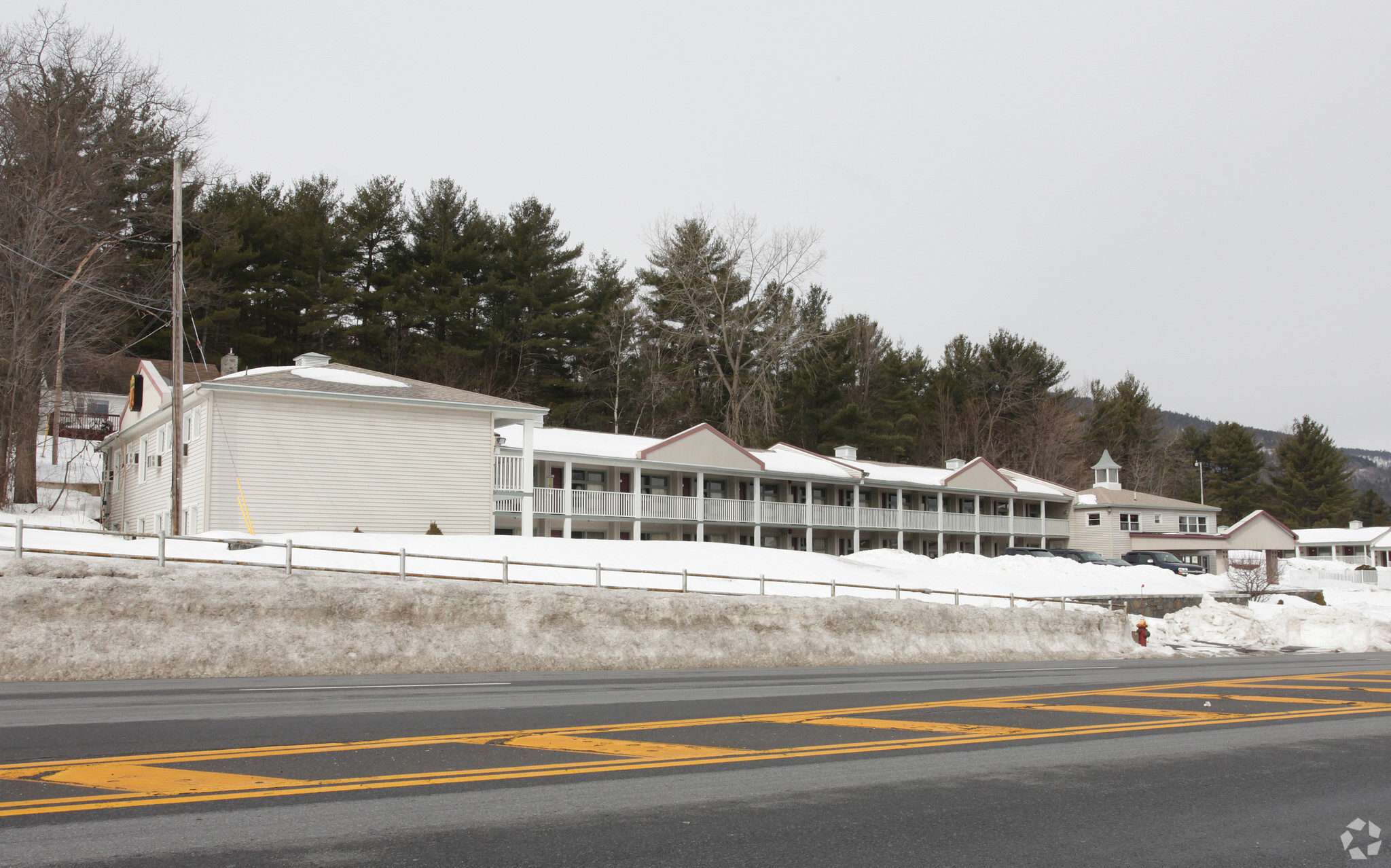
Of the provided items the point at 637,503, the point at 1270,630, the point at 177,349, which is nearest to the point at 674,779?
the point at 177,349

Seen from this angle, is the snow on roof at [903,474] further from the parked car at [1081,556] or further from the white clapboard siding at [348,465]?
the white clapboard siding at [348,465]

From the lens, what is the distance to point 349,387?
3062 centimetres

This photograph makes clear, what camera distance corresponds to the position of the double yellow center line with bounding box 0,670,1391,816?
22.1ft

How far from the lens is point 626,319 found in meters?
64.6

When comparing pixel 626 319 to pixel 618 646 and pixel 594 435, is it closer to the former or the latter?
pixel 594 435

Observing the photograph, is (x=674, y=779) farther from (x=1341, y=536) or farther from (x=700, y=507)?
(x=1341, y=536)

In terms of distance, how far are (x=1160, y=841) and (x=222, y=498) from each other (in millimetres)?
27250

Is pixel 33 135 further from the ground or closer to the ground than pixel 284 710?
further from the ground

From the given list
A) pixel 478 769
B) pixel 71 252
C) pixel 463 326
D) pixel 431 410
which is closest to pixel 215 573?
pixel 478 769

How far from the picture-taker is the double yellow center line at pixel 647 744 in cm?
673

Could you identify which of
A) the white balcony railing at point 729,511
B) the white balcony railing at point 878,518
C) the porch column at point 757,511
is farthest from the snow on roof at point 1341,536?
the white balcony railing at point 729,511

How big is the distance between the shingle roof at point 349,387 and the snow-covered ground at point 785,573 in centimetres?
443

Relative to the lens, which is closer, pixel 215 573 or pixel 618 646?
→ pixel 215 573

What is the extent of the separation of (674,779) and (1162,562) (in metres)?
57.1
